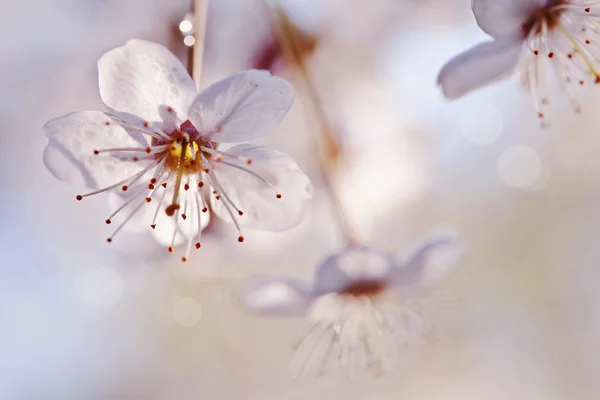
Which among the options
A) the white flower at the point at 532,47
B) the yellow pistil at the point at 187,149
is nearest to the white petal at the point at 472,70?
the white flower at the point at 532,47

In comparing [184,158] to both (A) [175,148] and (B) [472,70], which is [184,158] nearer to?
(A) [175,148]

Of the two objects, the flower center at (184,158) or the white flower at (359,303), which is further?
the white flower at (359,303)

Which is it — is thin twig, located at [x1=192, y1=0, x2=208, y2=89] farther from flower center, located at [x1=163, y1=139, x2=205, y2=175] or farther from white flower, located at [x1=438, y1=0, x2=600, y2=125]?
white flower, located at [x1=438, y1=0, x2=600, y2=125]

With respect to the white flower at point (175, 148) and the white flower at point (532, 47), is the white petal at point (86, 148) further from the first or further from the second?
the white flower at point (532, 47)

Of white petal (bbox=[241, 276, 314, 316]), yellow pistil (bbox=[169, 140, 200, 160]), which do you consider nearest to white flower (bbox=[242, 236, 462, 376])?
white petal (bbox=[241, 276, 314, 316])

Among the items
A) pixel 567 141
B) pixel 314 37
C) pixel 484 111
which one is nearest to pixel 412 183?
pixel 484 111
